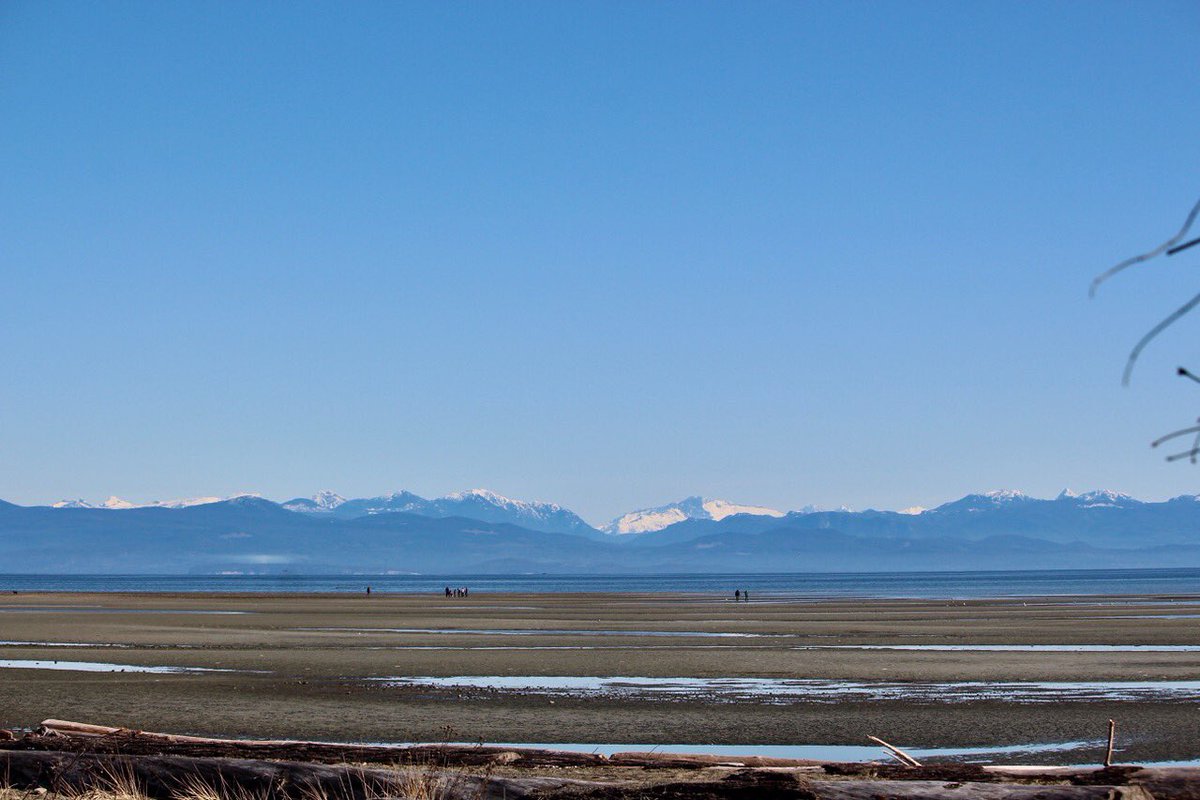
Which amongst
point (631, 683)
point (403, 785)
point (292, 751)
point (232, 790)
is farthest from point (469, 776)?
point (631, 683)

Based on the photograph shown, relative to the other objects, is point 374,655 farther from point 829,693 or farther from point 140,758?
point 140,758

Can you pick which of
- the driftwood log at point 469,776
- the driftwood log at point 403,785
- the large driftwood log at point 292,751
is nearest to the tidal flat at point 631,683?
the large driftwood log at point 292,751

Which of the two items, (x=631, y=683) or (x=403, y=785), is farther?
(x=631, y=683)

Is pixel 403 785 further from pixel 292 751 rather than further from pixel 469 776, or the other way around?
pixel 292 751

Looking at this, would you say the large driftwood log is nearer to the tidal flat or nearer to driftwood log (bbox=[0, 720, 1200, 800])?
driftwood log (bbox=[0, 720, 1200, 800])

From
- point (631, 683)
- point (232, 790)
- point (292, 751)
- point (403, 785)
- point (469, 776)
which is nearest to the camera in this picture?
point (403, 785)

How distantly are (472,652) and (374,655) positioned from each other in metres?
2.86

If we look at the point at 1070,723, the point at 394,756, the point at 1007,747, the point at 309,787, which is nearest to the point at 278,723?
the point at 394,756

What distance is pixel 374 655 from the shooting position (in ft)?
115

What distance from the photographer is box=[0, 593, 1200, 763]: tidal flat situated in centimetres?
1930

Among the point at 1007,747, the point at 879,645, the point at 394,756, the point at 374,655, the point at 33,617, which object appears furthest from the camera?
the point at 33,617

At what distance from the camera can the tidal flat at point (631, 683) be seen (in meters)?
19.3

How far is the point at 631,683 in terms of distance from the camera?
2656cm

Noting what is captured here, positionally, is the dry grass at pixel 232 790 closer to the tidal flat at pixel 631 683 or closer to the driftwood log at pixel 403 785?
the driftwood log at pixel 403 785
